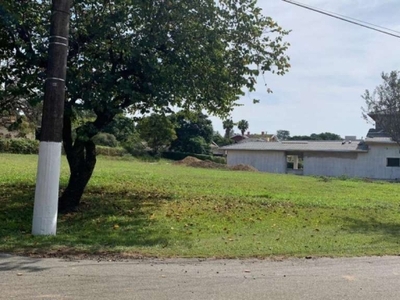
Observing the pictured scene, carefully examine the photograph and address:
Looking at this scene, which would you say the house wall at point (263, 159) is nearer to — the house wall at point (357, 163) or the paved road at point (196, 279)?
the house wall at point (357, 163)

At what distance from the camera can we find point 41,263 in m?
7.31

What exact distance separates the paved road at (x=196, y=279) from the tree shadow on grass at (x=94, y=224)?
3.92 feet

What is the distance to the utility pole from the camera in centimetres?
941

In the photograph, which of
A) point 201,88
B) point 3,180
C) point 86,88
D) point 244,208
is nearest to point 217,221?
point 244,208

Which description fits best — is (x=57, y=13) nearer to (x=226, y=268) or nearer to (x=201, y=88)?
(x=201, y=88)

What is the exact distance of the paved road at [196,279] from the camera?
5.94 metres

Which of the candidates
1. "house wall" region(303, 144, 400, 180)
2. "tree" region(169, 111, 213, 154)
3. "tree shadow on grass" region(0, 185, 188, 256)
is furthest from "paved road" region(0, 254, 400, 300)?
"tree" region(169, 111, 213, 154)

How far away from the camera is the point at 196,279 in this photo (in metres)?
6.69

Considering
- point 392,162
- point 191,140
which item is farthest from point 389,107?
point 191,140

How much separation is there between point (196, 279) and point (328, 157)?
42.2 metres

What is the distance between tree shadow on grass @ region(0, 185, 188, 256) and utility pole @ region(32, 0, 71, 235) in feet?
1.42

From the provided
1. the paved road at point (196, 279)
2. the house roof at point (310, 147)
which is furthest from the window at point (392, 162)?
the paved road at point (196, 279)

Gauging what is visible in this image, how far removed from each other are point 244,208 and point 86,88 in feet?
20.8

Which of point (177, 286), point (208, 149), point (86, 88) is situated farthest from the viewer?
point (208, 149)
